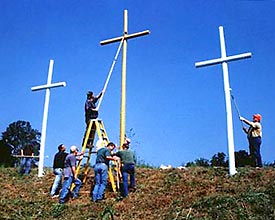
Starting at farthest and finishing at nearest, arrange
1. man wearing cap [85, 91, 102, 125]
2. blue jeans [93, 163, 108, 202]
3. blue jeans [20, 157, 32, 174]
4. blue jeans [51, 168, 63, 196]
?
blue jeans [20, 157, 32, 174] < man wearing cap [85, 91, 102, 125] < blue jeans [51, 168, 63, 196] < blue jeans [93, 163, 108, 202]

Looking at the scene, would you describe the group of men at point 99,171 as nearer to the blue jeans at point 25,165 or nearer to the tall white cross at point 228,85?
the tall white cross at point 228,85

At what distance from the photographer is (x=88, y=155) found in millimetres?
14703

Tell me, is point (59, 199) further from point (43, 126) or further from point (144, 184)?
point (43, 126)

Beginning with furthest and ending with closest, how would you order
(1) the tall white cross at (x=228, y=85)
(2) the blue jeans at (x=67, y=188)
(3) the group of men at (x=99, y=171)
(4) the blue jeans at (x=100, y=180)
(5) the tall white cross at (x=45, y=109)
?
1. (5) the tall white cross at (x=45, y=109)
2. (1) the tall white cross at (x=228, y=85)
3. (2) the blue jeans at (x=67, y=188)
4. (3) the group of men at (x=99, y=171)
5. (4) the blue jeans at (x=100, y=180)

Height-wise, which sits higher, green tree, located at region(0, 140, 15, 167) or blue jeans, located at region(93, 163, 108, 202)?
green tree, located at region(0, 140, 15, 167)

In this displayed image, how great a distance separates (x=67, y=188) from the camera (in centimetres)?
1336

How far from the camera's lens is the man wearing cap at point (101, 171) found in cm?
1305

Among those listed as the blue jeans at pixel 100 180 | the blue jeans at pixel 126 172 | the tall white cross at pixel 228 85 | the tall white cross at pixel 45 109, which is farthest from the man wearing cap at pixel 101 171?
the tall white cross at pixel 45 109

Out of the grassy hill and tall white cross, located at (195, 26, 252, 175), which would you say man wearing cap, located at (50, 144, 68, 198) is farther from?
tall white cross, located at (195, 26, 252, 175)

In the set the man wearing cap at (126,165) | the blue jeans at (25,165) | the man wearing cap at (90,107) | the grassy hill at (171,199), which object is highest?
the man wearing cap at (90,107)

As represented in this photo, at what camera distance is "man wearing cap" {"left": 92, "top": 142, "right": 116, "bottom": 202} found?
1305cm

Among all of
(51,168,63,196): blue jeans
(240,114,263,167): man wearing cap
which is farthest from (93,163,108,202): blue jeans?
(240,114,263,167): man wearing cap

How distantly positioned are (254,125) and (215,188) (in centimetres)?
287

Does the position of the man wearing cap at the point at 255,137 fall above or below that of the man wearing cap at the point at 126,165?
above
